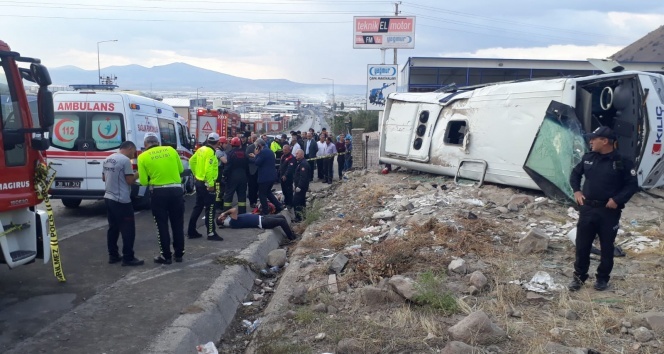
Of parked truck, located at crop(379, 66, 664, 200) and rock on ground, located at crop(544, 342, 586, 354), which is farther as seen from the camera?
parked truck, located at crop(379, 66, 664, 200)

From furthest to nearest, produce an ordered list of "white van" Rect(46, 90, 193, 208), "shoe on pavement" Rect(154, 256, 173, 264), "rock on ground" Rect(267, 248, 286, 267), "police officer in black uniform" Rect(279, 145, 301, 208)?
"police officer in black uniform" Rect(279, 145, 301, 208) < "white van" Rect(46, 90, 193, 208) < "rock on ground" Rect(267, 248, 286, 267) < "shoe on pavement" Rect(154, 256, 173, 264)

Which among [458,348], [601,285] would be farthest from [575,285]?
[458,348]

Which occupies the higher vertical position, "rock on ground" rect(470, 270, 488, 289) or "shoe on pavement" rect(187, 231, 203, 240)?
"rock on ground" rect(470, 270, 488, 289)

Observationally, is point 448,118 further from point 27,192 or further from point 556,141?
point 27,192

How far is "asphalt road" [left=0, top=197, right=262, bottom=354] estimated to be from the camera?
16.7 feet

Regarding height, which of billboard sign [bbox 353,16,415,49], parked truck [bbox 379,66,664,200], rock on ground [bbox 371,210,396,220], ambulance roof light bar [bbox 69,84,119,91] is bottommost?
rock on ground [bbox 371,210,396,220]

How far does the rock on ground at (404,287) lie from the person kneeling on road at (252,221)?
14.8 feet

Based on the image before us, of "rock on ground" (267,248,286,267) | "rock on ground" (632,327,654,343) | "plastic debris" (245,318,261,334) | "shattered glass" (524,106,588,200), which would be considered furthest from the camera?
"shattered glass" (524,106,588,200)

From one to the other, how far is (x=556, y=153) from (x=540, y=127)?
1.81ft

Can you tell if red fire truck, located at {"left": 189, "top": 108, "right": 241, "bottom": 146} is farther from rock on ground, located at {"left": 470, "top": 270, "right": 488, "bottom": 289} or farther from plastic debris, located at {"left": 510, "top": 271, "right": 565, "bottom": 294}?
plastic debris, located at {"left": 510, "top": 271, "right": 565, "bottom": 294}

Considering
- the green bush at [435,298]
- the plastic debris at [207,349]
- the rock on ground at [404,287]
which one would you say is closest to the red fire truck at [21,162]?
the plastic debris at [207,349]

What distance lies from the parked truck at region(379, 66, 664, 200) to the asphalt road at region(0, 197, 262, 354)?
506 centimetres

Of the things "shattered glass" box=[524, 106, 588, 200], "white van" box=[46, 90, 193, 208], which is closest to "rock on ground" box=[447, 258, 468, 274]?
"shattered glass" box=[524, 106, 588, 200]

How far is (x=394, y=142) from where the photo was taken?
14289 mm
